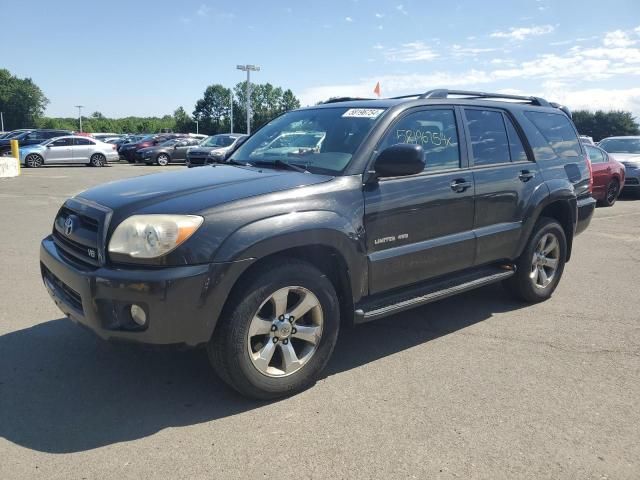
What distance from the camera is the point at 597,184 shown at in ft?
41.5

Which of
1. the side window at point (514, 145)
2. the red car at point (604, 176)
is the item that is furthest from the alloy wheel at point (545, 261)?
the red car at point (604, 176)

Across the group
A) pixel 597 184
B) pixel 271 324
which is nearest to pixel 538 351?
pixel 271 324

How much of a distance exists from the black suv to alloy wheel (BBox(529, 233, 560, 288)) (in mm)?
126

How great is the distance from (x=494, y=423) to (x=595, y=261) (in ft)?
16.3

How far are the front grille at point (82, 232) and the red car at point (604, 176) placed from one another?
11847mm

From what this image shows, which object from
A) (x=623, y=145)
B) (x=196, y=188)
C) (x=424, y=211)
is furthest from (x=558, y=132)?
(x=623, y=145)

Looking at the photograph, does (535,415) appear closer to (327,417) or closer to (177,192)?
(327,417)

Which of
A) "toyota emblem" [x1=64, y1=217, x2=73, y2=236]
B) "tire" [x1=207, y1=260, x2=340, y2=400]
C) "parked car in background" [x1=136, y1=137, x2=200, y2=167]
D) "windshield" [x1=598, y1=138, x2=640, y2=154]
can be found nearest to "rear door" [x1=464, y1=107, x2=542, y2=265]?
"tire" [x1=207, y1=260, x2=340, y2=400]

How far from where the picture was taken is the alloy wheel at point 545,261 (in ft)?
16.8

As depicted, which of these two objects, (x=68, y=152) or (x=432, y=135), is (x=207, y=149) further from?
(x=432, y=135)

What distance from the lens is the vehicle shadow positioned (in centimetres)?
294

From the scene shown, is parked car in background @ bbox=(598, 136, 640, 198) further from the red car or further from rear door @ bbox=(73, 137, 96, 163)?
rear door @ bbox=(73, 137, 96, 163)

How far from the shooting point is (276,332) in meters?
3.25

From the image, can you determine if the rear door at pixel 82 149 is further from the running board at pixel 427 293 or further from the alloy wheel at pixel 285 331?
the alloy wheel at pixel 285 331
